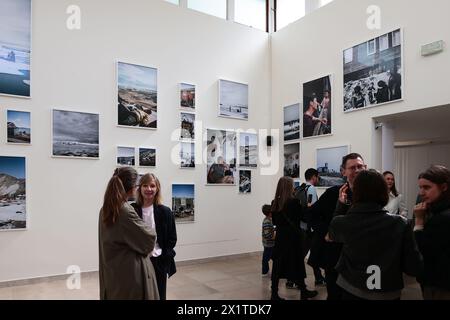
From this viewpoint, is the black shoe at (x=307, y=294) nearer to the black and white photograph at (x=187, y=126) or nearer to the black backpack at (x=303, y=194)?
the black backpack at (x=303, y=194)

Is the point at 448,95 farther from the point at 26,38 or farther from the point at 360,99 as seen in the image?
the point at 26,38

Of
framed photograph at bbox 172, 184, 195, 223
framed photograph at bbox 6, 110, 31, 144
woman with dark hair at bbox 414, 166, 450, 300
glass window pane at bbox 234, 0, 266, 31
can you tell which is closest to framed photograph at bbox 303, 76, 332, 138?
glass window pane at bbox 234, 0, 266, 31

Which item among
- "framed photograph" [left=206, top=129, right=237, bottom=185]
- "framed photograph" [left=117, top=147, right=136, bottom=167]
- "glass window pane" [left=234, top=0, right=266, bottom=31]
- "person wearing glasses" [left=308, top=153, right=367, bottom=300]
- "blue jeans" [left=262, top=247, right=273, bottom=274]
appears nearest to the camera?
"person wearing glasses" [left=308, top=153, right=367, bottom=300]

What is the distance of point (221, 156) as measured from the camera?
28.3 feet

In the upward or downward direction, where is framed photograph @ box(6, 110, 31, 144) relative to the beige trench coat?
upward

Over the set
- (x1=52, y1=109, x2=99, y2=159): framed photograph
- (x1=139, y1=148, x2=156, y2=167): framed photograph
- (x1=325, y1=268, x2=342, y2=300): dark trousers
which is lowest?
(x1=325, y1=268, x2=342, y2=300): dark trousers

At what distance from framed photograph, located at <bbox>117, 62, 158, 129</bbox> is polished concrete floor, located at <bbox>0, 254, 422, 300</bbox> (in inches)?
120

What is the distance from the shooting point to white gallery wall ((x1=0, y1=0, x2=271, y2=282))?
21.6 feet

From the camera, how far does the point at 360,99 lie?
7.18 m

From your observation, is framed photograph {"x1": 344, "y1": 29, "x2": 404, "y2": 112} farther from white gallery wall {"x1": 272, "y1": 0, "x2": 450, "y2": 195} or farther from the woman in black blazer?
the woman in black blazer

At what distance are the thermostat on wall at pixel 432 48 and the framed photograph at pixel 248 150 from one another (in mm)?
4160

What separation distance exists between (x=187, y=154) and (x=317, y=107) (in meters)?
2.97
